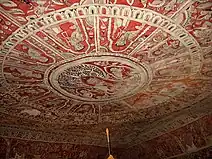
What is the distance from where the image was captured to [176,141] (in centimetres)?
767

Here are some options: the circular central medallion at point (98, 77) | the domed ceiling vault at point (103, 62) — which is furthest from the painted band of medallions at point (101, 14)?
the circular central medallion at point (98, 77)

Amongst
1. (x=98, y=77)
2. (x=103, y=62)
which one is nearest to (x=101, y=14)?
(x=103, y=62)

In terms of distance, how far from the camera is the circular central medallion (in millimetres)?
4207

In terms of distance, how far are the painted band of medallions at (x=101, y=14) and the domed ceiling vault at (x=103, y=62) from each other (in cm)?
1

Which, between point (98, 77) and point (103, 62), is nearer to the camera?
point (103, 62)

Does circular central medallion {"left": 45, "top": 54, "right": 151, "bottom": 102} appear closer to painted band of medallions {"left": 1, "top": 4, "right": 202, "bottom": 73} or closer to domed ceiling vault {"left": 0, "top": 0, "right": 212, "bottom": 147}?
domed ceiling vault {"left": 0, "top": 0, "right": 212, "bottom": 147}

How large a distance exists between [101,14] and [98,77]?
169cm

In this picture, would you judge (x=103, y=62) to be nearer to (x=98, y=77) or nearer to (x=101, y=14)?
(x=98, y=77)

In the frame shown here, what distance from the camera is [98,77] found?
15.3 ft

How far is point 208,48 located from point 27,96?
11.8ft

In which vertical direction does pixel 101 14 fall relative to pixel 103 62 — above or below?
above

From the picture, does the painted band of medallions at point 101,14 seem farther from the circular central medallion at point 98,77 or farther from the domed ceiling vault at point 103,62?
the circular central medallion at point 98,77

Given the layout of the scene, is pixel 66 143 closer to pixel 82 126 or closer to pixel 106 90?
pixel 82 126

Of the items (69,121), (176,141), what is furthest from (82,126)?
(176,141)
